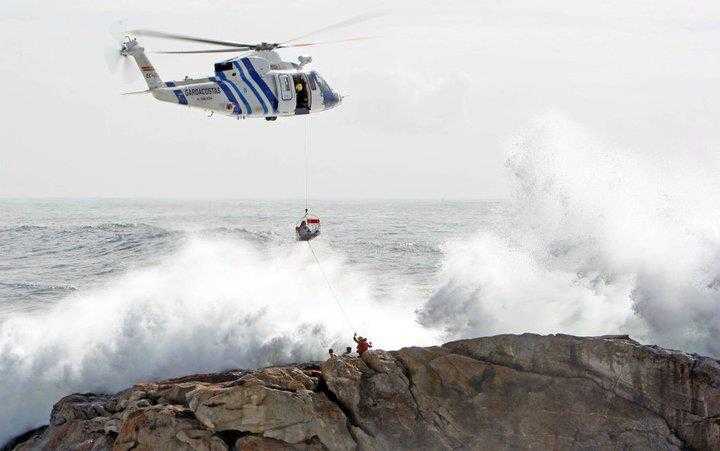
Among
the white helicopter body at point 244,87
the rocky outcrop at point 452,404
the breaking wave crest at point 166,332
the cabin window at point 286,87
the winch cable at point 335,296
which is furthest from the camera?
the winch cable at point 335,296

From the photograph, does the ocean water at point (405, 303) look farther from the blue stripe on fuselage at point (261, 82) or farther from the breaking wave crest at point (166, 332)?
the blue stripe on fuselage at point (261, 82)

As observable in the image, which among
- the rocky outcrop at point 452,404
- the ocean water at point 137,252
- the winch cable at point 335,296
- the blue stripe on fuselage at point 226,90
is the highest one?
the blue stripe on fuselage at point 226,90

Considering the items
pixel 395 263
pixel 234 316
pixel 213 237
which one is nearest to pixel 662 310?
pixel 234 316

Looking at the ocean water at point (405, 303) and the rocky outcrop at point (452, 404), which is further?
the ocean water at point (405, 303)

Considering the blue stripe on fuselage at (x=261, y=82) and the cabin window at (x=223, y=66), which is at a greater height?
the cabin window at (x=223, y=66)

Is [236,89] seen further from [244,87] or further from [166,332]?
[166,332]

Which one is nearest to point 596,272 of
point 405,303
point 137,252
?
point 405,303

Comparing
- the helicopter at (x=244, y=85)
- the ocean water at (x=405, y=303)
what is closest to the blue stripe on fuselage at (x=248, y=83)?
the helicopter at (x=244, y=85)
